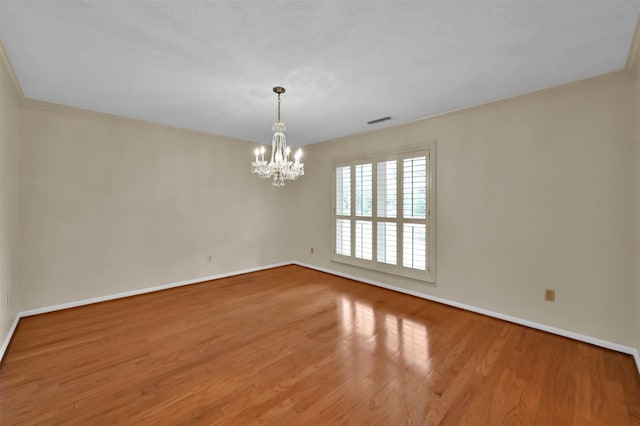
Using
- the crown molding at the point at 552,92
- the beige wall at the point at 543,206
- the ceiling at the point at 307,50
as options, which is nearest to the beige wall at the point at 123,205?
the ceiling at the point at 307,50

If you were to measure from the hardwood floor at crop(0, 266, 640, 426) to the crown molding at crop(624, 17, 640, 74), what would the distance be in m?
2.42

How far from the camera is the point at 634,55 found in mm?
2133

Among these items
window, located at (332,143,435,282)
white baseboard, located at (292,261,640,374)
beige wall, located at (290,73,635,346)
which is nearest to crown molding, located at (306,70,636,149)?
beige wall, located at (290,73,635,346)

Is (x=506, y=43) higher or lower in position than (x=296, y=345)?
higher

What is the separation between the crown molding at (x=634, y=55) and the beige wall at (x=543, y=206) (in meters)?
0.10

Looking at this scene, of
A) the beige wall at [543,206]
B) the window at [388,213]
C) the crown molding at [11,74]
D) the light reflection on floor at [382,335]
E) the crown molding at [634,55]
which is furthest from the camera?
the window at [388,213]

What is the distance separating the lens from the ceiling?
5.56ft

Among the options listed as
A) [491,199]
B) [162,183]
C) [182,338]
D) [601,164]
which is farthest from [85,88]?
[601,164]

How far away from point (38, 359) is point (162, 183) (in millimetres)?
2459

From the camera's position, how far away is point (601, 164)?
2.51 metres

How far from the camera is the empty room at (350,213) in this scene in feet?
5.80

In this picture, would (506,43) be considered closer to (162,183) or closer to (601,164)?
(601,164)

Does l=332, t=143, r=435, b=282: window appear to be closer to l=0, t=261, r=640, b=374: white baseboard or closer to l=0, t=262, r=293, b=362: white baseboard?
l=0, t=261, r=640, b=374: white baseboard

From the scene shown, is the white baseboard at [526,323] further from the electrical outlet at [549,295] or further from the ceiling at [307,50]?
the ceiling at [307,50]
